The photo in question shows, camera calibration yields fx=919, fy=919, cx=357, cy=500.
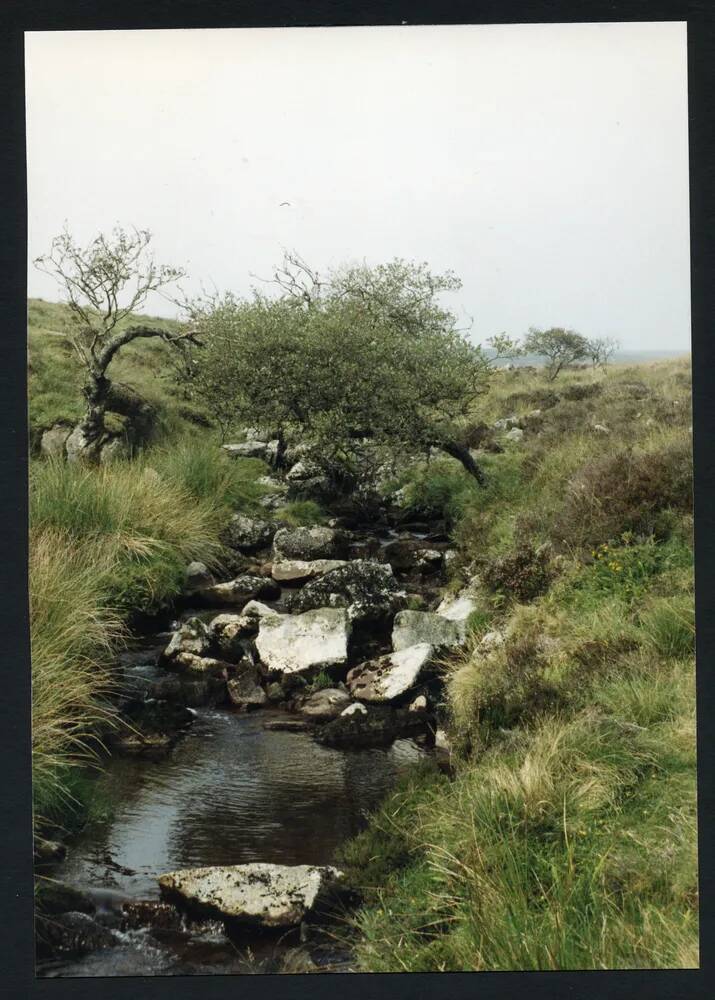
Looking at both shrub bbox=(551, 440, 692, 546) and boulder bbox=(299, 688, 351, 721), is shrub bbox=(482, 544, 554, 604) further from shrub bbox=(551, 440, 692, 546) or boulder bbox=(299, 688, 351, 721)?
boulder bbox=(299, 688, 351, 721)

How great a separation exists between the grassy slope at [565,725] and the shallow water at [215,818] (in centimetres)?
27

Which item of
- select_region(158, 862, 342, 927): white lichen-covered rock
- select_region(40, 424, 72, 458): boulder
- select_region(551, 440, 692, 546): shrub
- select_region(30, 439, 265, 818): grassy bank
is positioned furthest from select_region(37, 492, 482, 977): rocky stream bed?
select_region(40, 424, 72, 458): boulder

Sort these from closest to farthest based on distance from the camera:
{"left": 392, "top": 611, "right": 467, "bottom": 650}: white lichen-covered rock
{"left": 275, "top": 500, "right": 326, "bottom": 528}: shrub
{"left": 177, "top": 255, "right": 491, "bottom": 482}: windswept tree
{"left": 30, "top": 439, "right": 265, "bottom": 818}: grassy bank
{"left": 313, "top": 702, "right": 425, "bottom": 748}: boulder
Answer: {"left": 30, "top": 439, "right": 265, "bottom": 818}: grassy bank
{"left": 313, "top": 702, "right": 425, "bottom": 748}: boulder
{"left": 177, "top": 255, "right": 491, "bottom": 482}: windswept tree
{"left": 392, "top": 611, "right": 467, "bottom": 650}: white lichen-covered rock
{"left": 275, "top": 500, "right": 326, "bottom": 528}: shrub

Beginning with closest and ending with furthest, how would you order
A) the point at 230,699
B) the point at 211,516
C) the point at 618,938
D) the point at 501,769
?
1. the point at 618,938
2. the point at 501,769
3. the point at 230,699
4. the point at 211,516

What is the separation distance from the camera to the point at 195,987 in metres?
4.69

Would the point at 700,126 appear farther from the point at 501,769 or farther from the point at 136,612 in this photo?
the point at 136,612

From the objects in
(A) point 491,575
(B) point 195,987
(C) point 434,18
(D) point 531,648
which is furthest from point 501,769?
(C) point 434,18

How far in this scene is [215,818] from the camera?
526cm

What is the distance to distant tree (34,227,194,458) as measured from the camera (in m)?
5.61

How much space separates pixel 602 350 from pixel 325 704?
2.94 metres

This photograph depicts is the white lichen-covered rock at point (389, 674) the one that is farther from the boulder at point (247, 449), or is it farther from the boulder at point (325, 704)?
the boulder at point (247, 449)

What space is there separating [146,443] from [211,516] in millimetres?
696

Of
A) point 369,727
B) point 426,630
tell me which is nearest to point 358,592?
point 426,630

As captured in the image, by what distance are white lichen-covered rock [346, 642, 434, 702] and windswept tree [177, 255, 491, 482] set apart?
137cm
